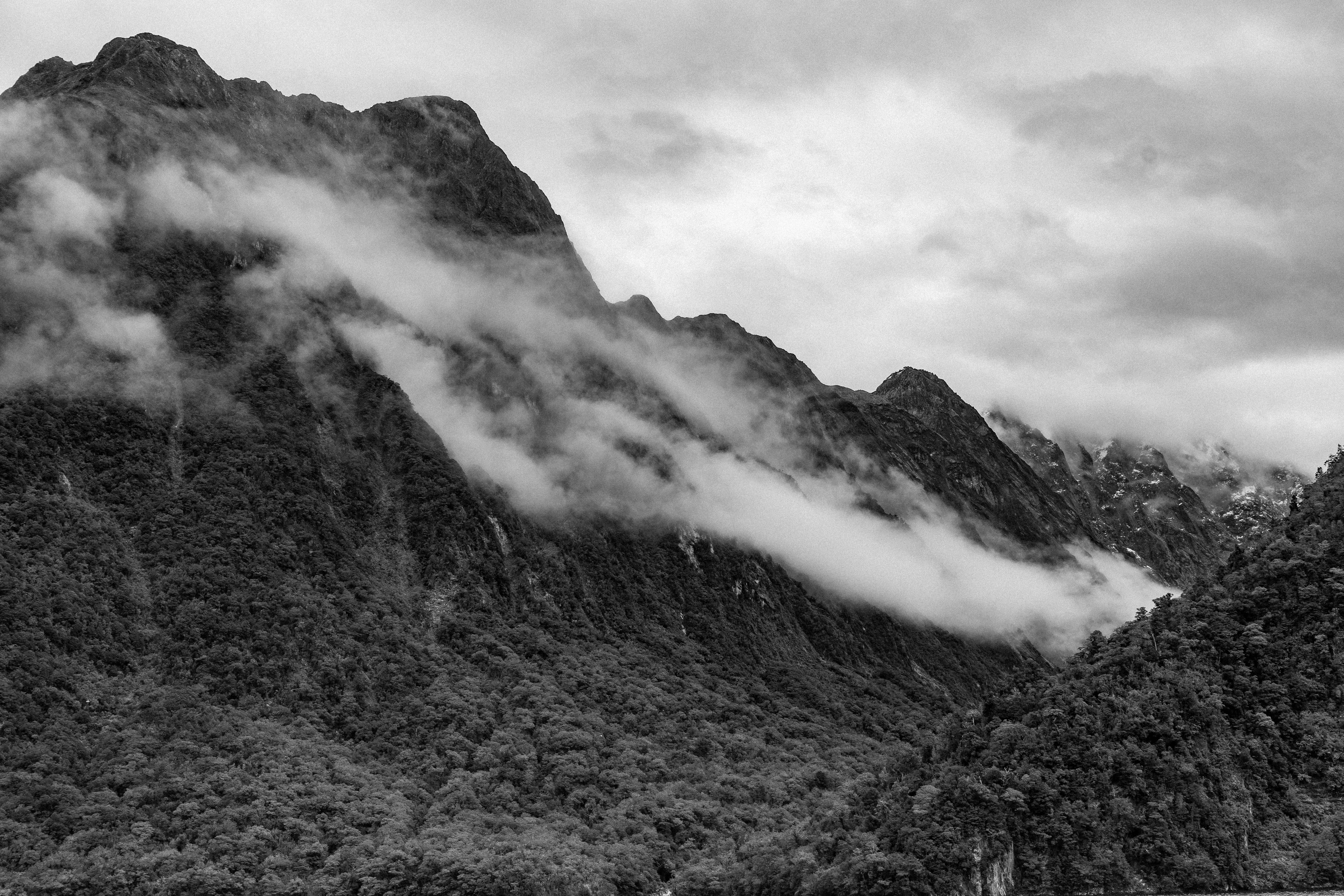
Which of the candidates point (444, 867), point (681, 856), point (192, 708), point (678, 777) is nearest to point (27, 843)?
point (192, 708)

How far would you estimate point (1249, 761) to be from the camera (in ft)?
377

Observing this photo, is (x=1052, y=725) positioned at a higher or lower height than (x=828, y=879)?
higher

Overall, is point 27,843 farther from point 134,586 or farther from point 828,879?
point 828,879

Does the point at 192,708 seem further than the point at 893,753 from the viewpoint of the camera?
No

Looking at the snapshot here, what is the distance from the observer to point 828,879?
13262 cm

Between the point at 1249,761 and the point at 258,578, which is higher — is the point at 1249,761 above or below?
below

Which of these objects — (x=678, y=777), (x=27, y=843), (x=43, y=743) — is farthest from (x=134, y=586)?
(x=678, y=777)

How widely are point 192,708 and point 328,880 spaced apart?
34489 millimetres

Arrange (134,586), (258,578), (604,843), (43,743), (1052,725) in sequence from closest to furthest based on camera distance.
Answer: (1052,725), (43,743), (604,843), (134,586), (258,578)

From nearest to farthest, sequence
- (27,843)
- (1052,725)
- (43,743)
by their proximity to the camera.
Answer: (1052,725)
(27,843)
(43,743)

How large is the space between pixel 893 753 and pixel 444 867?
241 feet

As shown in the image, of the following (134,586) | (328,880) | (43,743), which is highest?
(134,586)

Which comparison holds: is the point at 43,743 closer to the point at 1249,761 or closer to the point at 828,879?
the point at 828,879

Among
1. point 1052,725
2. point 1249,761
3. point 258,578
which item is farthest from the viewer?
point 258,578
